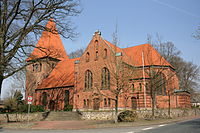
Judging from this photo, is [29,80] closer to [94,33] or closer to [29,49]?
[94,33]

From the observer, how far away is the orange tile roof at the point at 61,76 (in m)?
37.2

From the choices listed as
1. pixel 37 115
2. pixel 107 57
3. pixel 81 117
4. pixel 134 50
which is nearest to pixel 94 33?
pixel 107 57

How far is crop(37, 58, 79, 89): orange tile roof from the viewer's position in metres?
37.2

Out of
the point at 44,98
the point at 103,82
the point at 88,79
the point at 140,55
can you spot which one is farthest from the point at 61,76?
the point at 140,55

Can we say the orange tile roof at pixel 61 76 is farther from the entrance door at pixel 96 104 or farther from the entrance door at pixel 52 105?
the entrance door at pixel 96 104

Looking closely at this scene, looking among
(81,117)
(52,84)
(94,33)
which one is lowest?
(81,117)

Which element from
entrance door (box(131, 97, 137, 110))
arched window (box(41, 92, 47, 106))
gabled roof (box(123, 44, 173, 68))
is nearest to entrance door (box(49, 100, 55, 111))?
arched window (box(41, 92, 47, 106))

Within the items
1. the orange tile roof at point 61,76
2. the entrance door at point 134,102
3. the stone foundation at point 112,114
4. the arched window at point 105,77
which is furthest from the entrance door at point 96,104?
the orange tile roof at point 61,76

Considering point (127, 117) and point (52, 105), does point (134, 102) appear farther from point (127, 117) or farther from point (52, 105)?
point (52, 105)

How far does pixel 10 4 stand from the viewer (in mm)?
16594

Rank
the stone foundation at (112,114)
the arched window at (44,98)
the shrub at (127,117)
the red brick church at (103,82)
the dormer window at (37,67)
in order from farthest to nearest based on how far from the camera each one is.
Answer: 1. the dormer window at (37,67)
2. the arched window at (44,98)
3. the red brick church at (103,82)
4. the stone foundation at (112,114)
5. the shrub at (127,117)

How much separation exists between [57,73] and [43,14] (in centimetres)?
2416

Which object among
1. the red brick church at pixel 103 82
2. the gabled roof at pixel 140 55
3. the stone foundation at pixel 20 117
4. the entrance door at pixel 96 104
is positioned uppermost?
the gabled roof at pixel 140 55

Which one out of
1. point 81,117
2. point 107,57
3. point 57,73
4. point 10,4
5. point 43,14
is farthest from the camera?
point 57,73
